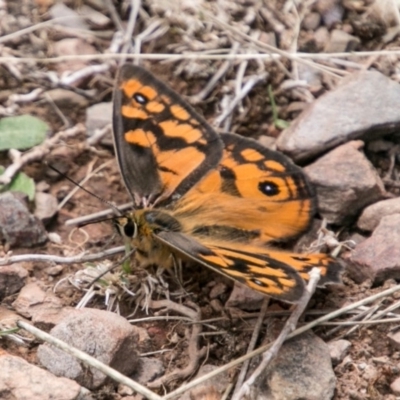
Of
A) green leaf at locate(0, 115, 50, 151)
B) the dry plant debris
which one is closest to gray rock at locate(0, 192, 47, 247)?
the dry plant debris

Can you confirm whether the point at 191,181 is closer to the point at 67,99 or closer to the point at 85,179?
the point at 85,179

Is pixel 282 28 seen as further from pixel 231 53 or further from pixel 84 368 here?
pixel 84 368

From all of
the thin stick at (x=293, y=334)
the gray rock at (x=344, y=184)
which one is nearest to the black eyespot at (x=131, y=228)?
the thin stick at (x=293, y=334)

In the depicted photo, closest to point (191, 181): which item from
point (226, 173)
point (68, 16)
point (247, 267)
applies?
point (226, 173)

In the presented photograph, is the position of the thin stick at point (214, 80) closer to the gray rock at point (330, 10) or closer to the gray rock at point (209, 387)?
the gray rock at point (330, 10)

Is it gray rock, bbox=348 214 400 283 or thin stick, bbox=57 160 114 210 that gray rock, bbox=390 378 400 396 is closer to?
gray rock, bbox=348 214 400 283
